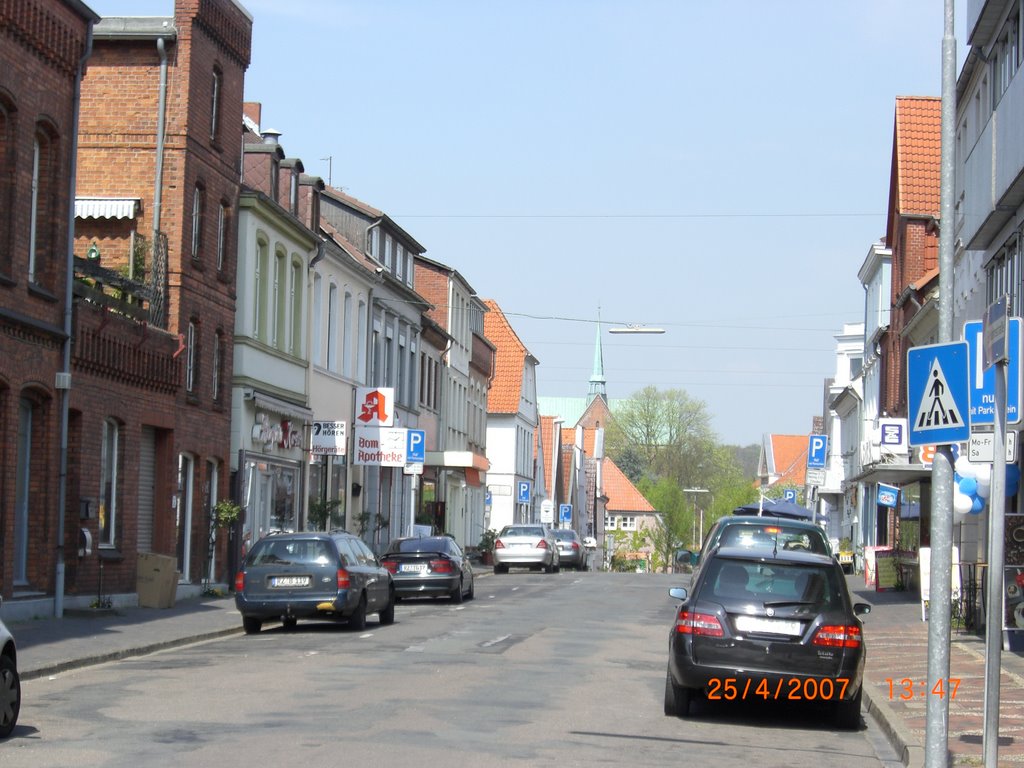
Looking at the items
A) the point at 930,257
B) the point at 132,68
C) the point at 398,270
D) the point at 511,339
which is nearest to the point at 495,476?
the point at 511,339

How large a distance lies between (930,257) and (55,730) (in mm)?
40297

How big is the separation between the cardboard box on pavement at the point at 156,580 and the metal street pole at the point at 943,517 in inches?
741

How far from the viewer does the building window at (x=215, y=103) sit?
32.5m

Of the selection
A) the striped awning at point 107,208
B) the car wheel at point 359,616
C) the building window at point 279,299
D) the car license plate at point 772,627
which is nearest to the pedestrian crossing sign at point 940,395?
the car license plate at point 772,627

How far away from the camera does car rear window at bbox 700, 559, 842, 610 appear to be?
45.0 feet

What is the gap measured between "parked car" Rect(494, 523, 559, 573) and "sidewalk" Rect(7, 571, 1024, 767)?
21.1m

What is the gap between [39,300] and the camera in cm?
2409

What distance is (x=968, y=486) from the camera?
23.8m

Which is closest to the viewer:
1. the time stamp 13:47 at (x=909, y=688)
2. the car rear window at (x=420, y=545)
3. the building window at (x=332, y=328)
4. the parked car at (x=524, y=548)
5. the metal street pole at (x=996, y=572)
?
the metal street pole at (x=996, y=572)

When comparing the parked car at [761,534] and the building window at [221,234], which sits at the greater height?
the building window at [221,234]

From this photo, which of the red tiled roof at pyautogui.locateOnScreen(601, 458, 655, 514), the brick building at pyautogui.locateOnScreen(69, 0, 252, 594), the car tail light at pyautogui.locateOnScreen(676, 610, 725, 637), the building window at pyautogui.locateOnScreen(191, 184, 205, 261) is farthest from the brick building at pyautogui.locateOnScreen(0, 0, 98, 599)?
the red tiled roof at pyautogui.locateOnScreen(601, 458, 655, 514)

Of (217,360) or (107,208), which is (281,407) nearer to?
(217,360)

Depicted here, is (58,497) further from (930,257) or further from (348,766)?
(930,257)

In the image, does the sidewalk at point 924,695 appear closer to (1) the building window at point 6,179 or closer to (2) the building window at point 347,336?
(1) the building window at point 6,179
